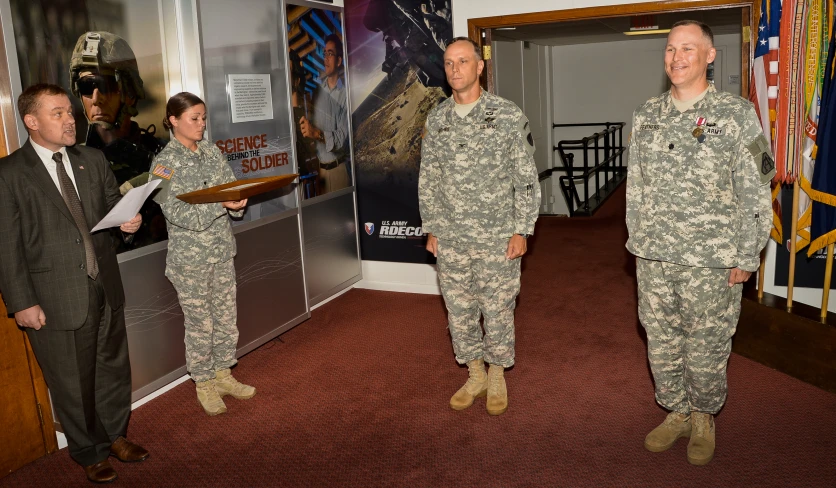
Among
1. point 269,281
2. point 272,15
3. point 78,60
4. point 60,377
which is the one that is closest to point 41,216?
point 60,377

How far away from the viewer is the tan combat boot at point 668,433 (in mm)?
3143

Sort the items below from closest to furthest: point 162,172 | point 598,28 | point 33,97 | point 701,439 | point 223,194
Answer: point 33,97 → point 701,439 → point 223,194 → point 162,172 → point 598,28

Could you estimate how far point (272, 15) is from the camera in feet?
15.6

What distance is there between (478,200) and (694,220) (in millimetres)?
979

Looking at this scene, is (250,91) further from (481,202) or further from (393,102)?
(481,202)

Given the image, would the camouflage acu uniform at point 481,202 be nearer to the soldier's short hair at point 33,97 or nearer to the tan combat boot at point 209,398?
the tan combat boot at point 209,398

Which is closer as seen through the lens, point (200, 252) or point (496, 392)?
point (200, 252)

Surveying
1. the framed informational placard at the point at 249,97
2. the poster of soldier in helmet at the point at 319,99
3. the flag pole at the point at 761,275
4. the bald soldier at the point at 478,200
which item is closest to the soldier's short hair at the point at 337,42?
the poster of soldier in helmet at the point at 319,99

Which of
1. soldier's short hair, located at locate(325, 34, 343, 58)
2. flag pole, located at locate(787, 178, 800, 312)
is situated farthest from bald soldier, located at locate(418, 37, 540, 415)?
soldier's short hair, located at locate(325, 34, 343, 58)

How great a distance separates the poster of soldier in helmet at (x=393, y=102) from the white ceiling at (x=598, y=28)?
8.82ft

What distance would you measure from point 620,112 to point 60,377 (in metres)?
→ 10.7

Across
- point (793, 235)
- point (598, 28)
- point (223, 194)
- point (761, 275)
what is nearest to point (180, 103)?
point (223, 194)

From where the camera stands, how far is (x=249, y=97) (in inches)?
177

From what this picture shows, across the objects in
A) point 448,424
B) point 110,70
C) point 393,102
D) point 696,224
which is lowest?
point 448,424
